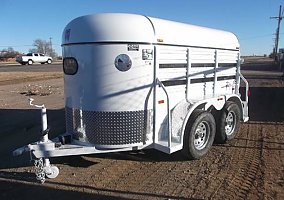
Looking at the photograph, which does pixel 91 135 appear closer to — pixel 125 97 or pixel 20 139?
pixel 125 97

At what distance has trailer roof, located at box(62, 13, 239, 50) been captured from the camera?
15.9 ft

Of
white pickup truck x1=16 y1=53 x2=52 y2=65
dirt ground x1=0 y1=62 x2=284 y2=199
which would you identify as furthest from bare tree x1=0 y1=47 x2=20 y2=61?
dirt ground x1=0 y1=62 x2=284 y2=199

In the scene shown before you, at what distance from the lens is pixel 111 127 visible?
503 centimetres

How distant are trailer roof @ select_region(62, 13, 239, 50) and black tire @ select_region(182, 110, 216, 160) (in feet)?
4.44

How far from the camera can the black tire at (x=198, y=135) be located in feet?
18.7

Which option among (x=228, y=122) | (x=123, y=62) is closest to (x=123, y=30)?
(x=123, y=62)

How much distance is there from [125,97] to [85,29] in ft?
3.96

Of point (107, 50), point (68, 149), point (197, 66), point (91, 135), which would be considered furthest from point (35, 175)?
point (197, 66)

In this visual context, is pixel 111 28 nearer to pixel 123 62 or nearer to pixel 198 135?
pixel 123 62

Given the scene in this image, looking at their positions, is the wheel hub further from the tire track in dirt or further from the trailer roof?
the trailer roof

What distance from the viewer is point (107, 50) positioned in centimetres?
486

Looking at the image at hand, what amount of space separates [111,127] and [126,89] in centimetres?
63

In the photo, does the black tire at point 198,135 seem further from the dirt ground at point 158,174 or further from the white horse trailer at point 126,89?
the dirt ground at point 158,174

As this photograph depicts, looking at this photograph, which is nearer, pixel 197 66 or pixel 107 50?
pixel 107 50
